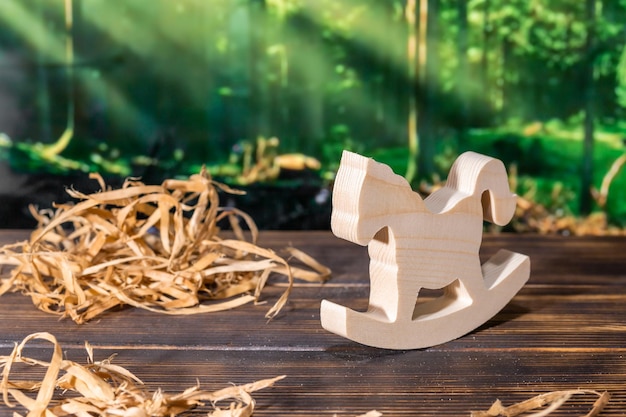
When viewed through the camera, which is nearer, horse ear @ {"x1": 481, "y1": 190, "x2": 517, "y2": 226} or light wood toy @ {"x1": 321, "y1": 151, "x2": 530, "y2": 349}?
light wood toy @ {"x1": 321, "y1": 151, "x2": 530, "y2": 349}

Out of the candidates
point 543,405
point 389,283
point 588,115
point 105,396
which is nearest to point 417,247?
point 389,283

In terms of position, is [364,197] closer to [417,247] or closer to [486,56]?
[417,247]

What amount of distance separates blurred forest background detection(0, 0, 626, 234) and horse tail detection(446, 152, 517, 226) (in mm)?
936

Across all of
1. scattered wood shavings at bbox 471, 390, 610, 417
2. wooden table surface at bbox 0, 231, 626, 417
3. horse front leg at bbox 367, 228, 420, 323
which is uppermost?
horse front leg at bbox 367, 228, 420, 323

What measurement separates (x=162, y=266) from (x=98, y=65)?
92 cm

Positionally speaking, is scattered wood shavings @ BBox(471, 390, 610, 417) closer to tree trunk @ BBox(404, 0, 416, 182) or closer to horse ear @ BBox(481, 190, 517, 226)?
horse ear @ BBox(481, 190, 517, 226)

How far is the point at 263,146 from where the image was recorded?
190cm

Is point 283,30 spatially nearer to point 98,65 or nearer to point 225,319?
point 98,65

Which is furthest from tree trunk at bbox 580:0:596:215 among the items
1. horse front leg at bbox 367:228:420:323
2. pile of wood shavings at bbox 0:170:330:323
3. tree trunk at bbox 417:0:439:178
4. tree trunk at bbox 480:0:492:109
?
horse front leg at bbox 367:228:420:323

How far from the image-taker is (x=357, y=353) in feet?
2.98

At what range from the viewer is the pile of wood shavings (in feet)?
3.51

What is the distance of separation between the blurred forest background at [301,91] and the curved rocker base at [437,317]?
2.95 ft

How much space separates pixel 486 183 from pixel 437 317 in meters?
0.16

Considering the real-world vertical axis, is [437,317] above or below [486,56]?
below
